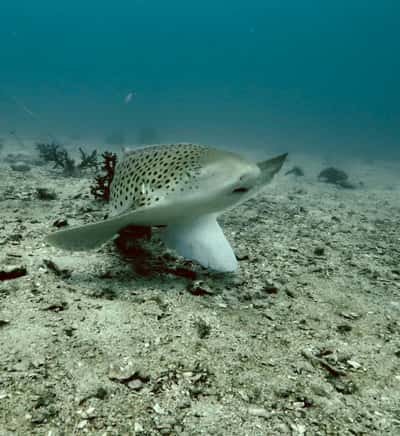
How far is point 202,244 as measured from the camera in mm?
3256

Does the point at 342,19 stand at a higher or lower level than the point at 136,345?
higher

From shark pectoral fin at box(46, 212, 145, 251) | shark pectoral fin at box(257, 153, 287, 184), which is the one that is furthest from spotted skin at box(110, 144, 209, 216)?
shark pectoral fin at box(257, 153, 287, 184)

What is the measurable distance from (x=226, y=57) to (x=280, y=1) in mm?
46252

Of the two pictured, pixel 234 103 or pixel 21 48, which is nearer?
pixel 234 103

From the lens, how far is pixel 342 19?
175875 mm

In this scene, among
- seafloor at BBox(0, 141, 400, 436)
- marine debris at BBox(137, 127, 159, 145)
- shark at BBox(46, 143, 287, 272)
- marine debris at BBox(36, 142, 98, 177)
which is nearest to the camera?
seafloor at BBox(0, 141, 400, 436)

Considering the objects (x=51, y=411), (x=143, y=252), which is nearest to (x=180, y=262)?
(x=143, y=252)

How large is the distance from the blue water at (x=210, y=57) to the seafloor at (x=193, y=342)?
7572 centimetres

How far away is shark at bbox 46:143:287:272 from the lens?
2953 mm

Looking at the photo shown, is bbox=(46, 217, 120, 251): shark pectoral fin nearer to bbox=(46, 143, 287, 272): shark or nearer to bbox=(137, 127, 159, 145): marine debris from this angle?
bbox=(46, 143, 287, 272): shark

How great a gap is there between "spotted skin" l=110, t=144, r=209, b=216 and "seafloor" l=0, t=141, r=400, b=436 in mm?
872

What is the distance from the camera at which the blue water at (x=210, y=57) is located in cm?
9719

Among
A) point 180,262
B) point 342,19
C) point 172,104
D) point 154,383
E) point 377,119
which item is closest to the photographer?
point 154,383

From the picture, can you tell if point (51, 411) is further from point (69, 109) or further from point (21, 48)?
point (21, 48)
